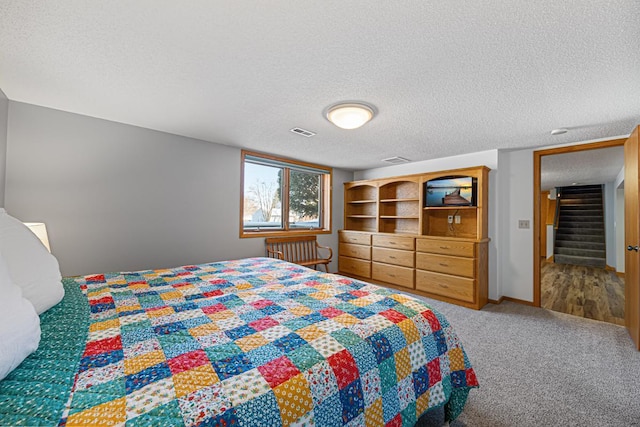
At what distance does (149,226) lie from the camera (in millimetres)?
3125

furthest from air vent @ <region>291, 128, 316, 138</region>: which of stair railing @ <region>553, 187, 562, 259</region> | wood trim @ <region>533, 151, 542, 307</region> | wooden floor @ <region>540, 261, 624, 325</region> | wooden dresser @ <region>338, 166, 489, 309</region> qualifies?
stair railing @ <region>553, 187, 562, 259</region>

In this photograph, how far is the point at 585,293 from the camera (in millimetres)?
4281

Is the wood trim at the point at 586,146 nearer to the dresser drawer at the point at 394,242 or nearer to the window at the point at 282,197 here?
the dresser drawer at the point at 394,242

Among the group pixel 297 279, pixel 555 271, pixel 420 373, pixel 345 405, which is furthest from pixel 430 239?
pixel 555 271

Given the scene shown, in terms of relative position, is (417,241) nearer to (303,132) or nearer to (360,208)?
(360,208)

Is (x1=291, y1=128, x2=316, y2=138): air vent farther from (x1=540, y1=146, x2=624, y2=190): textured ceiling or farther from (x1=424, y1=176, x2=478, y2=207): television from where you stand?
(x1=540, y1=146, x2=624, y2=190): textured ceiling

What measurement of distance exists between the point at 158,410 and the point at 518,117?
3383mm

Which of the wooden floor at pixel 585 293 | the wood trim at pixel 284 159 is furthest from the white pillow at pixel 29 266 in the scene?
the wooden floor at pixel 585 293

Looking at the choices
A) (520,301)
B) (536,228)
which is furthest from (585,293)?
(536,228)

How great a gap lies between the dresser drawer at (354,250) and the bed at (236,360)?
2.98 m

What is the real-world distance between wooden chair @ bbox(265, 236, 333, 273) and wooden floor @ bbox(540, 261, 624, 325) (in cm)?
344

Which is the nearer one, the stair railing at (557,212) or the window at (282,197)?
the window at (282,197)

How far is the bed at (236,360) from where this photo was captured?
74 centimetres

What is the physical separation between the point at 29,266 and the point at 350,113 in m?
→ 2.33
